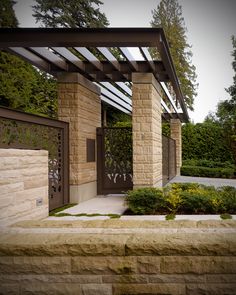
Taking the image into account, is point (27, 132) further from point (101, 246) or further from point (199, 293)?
point (199, 293)

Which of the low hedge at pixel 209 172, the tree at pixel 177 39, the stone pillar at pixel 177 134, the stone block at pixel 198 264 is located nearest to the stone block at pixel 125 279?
the stone block at pixel 198 264

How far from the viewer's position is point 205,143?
2048cm

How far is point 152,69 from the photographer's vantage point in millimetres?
7887

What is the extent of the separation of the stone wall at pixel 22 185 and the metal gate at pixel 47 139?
0.37 metres

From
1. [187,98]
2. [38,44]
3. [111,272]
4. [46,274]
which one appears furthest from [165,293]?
[187,98]

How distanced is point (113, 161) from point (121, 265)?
6444mm

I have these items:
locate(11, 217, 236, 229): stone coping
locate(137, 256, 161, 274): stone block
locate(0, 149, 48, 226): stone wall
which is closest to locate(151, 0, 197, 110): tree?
locate(0, 149, 48, 226): stone wall

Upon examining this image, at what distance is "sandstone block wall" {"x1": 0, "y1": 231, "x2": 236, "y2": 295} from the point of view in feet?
9.22

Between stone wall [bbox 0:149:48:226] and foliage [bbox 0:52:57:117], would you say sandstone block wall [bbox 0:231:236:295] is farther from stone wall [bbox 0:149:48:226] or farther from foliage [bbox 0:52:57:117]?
foliage [bbox 0:52:57:117]

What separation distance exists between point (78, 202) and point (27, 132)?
107 inches

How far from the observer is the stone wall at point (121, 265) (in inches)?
111

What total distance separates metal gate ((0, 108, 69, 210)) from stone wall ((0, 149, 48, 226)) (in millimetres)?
373

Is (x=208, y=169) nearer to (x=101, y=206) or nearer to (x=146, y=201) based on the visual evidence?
(x=101, y=206)

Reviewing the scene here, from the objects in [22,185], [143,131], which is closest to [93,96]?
[143,131]
